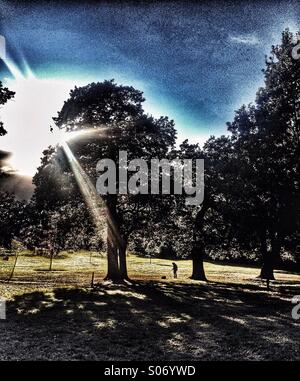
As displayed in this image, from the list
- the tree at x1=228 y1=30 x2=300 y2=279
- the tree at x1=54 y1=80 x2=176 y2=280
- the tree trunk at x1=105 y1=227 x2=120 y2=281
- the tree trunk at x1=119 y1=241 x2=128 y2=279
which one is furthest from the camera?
the tree trunk at x1=119 y1=241 x2=128 y2=279

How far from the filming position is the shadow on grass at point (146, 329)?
10.9 metres

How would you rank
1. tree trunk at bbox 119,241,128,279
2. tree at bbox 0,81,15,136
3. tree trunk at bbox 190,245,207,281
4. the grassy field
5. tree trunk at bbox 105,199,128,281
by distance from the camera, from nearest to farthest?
the grassy field
tree at bbox 0,81,15,136
tree trunk at bbox 105,199,128,281
tree trunk at bbox 119,241,128,279
tree trunk at bbox 190,245,207,281

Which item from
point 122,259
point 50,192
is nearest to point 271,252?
point 122,259

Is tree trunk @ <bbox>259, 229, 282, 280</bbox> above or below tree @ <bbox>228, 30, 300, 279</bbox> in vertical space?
below

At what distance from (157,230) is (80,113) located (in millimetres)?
16460

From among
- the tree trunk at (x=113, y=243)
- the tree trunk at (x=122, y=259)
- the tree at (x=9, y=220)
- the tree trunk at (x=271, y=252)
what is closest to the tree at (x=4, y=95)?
the tree at (x=9, y=220)

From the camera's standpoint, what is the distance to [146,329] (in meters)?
14.2

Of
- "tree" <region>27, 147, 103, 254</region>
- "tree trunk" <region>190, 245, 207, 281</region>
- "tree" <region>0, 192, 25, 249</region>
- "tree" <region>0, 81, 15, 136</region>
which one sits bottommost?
"tree trunk" <region>190, 245, 207, 281</region>

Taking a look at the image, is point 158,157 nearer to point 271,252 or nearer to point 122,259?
point 122,259

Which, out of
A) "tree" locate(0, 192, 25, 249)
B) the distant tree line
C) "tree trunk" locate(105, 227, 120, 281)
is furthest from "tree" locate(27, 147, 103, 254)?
"tree trunk" locate(105, 227, 120, 281)

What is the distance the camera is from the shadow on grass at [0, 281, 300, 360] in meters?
10.9

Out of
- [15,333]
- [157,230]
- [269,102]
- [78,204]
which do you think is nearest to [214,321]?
[15,333]

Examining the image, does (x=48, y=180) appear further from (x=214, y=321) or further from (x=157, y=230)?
(x=214, y=321)

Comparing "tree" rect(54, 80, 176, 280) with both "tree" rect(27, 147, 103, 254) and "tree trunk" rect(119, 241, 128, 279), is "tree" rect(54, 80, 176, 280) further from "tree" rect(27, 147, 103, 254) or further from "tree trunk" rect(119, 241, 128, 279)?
"tree trunk" rect(119, 241, 128, 279)
